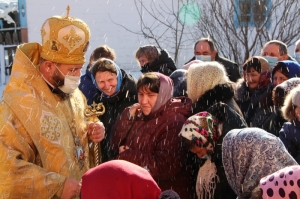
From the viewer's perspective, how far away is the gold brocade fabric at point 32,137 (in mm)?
2961

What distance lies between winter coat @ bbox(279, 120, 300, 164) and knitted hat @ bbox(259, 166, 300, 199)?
5.39 ft

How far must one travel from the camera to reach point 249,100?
563 cm

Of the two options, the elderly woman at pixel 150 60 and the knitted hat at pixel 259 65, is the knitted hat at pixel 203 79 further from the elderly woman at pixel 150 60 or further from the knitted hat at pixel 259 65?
the elderly woman at pixel 150 60

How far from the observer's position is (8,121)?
2986 mm

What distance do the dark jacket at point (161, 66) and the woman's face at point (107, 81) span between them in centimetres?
181

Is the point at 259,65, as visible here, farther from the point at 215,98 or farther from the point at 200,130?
the point at 200,130

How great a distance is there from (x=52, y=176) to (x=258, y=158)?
4.21ft

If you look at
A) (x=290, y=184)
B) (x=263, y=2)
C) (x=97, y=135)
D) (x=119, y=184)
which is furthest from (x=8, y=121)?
(x=263, y=2)

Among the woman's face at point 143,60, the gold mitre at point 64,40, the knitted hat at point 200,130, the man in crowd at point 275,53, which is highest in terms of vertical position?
the gold mitre at point 64,40

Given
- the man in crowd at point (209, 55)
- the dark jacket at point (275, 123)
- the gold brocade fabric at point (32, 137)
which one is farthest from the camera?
the man in crowd at point (209, 55)

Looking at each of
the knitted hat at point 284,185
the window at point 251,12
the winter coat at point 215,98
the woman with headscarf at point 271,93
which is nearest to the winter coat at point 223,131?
the winter coat at point 215,98

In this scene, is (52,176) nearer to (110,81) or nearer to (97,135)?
(97,135)

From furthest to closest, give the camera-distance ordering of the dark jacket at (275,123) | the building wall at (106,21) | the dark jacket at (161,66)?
the building wall at (106,21) < the dark jacket at (161,66) < the dark jacket at (275,123)

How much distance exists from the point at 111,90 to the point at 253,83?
1.76m
